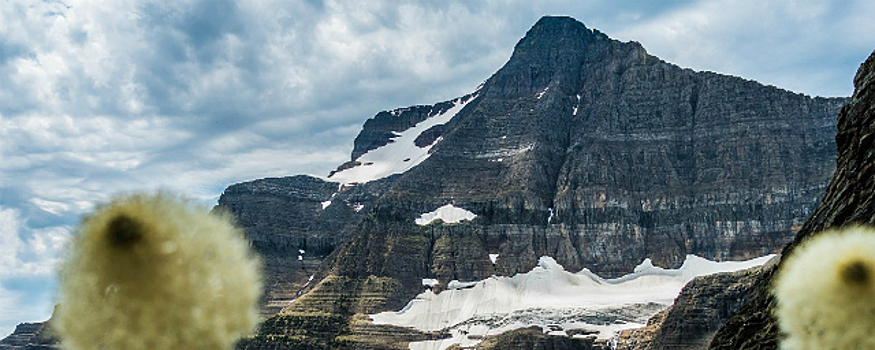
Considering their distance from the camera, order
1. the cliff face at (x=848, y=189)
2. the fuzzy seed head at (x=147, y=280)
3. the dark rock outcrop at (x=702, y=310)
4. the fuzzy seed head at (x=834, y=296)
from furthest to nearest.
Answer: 1. the dark rock outcrop at (x=702, y=310)
2. the cliff face at (x=848, y=189)
3. the fuzzy seed head at (x=834, y=296)
4. the fuzzy seed head at (x=147, y=280)

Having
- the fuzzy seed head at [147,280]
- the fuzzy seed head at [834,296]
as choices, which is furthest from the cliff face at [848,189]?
the fuzzy seed head at [147,280]

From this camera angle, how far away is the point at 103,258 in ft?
17.4

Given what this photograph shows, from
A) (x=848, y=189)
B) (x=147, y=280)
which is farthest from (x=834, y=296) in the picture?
(x=848, y=189)

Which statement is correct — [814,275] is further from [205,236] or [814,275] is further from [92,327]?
[92,327]

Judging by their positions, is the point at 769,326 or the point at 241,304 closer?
the point at 241,304

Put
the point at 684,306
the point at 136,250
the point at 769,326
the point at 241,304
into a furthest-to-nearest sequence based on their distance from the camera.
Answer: the point at 684,306, the point at 769,326, the point at 241,304, the point at 136,250

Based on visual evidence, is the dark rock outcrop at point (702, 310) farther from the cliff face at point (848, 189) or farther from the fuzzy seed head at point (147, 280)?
the fuzzy seed head at point (147, 280)

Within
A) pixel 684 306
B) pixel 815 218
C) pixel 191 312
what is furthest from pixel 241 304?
pixel 684 306

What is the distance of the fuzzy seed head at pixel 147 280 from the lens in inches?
206

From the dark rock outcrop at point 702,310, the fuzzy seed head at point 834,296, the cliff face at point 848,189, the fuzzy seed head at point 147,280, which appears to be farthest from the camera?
the dark rock outcrop at point 702,310

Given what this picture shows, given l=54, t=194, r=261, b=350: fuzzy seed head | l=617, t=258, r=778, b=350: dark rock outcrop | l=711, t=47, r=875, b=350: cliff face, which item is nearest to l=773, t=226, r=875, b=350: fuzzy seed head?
l=54, t=194, r=261, b=350: fuzzy seed head

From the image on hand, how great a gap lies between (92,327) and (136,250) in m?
0.64

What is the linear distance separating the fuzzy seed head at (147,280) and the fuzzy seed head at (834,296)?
4.14 metres

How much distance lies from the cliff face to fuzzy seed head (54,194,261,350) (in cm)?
2833
